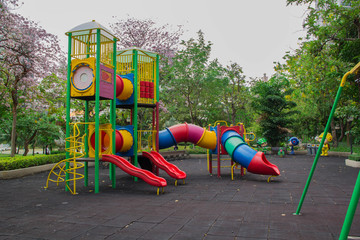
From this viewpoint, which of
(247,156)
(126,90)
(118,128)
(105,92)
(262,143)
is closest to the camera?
(105,92)

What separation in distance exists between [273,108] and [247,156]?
1542 centimetres

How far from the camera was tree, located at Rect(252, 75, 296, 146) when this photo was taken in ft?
75.9

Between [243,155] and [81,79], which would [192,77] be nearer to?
[243,155]

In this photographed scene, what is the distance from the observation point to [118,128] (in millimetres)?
9461

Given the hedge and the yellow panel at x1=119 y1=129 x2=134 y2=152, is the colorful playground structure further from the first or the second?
the hedge

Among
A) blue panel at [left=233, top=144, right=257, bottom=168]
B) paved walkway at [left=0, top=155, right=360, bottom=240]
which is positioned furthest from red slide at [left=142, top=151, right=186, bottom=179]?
blue panel at [left=233, top=144, right=257, bottom=168]

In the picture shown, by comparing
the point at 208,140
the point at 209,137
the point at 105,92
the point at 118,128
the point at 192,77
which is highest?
the point at 192,77

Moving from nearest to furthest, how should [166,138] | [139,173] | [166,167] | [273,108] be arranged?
1. [139,173]
2. [166,167]
3. [166,138]
4. [273,108]

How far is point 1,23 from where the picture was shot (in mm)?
11367

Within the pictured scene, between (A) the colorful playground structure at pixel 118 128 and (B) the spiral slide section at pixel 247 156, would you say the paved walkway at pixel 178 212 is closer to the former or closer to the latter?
(B) the spiral slide section at pixel 247 156

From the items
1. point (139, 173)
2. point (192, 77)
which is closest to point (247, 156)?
point (139, 173)

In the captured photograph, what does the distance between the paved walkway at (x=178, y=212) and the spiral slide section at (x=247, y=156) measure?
511mm

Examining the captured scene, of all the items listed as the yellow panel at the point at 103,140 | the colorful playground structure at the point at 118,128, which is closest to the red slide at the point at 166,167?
the colorful playground structure at the point at 118,128

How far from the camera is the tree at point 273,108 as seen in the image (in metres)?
23.1
